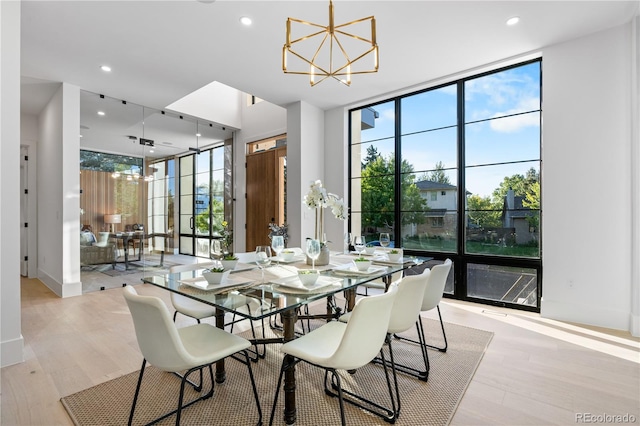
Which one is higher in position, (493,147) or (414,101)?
(414,101)

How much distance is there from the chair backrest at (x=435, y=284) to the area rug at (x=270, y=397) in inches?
18.9

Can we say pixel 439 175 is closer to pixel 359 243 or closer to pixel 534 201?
pixel 534 201

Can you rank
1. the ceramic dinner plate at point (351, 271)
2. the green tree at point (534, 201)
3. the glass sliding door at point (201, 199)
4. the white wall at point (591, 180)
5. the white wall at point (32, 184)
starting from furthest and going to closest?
the glass sliding door at point (201, 199) → the white wall at point (32, 184) → the green tree at point (534, 201) → the white wall at point (591, 180) → the ceramic dinner plate at point (351, 271)

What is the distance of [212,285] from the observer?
1.88 m

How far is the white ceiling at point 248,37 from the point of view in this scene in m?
2.83

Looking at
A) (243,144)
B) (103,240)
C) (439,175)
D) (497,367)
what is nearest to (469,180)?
(439,175)

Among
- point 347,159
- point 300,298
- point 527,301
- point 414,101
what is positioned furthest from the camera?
point 347,159

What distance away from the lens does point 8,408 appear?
192 centimetres

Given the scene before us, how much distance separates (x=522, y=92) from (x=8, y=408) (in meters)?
5.43

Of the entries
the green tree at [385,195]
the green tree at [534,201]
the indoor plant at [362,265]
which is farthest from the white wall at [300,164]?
the green tree at [534,201]

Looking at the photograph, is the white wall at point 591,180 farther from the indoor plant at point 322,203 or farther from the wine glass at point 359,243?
the indoor plant at point 322,203

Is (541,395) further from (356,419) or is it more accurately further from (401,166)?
(401,166)

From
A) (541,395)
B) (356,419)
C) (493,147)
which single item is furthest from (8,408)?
(493,147)

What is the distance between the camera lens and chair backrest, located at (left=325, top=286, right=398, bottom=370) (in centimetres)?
150
